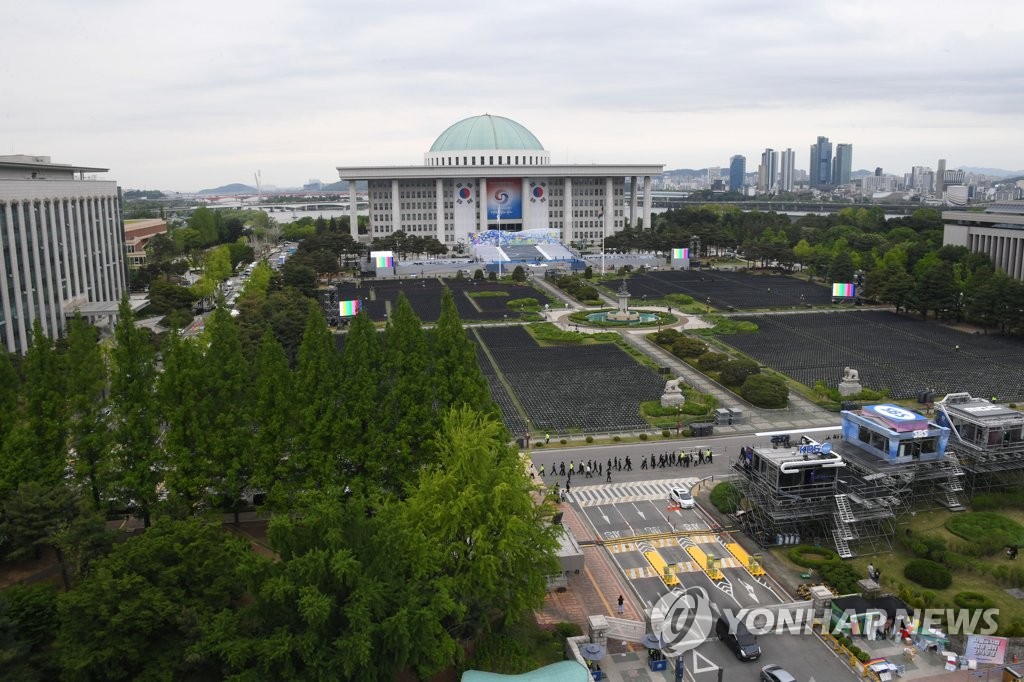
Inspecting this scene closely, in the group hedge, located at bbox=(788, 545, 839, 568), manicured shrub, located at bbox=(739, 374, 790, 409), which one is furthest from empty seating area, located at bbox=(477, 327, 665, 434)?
hedge, located at bbox=(788, 545, 839, 568)

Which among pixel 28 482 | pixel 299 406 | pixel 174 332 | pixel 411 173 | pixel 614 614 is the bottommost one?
pixel 614 614

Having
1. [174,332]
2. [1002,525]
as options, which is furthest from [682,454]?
[174,332]

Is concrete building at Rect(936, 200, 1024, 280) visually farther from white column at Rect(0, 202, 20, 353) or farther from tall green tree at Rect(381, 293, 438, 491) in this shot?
white column at Rect(0, 202, 20, 353)

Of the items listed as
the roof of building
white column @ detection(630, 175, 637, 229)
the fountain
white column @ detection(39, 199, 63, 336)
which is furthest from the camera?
white column @ detection(630, 175, 637, 229)

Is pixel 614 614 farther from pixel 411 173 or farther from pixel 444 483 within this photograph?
pixel 411 173

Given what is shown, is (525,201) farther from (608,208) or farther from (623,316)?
(623,316)

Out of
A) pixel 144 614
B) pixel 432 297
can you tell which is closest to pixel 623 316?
pixel 432 297

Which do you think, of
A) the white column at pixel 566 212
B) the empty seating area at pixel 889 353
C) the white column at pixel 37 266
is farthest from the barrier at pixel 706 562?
the white column at pixel 566 212
